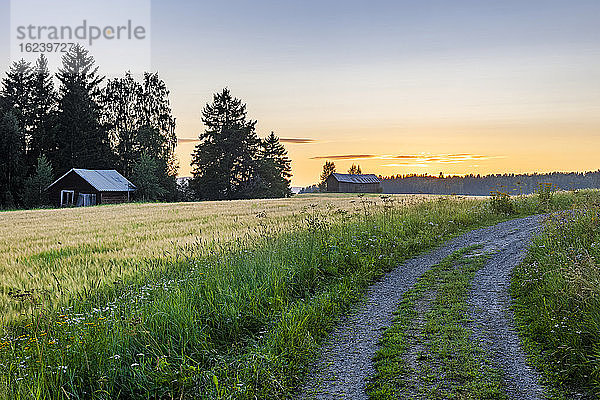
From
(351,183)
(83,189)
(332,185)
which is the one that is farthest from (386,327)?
(332,185)

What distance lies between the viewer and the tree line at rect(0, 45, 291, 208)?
2419 inches

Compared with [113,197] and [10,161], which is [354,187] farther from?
[10,161]

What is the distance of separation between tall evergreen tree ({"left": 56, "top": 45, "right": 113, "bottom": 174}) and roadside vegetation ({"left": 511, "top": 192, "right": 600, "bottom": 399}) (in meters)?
69.6

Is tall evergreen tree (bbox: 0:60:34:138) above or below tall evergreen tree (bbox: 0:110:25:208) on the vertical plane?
above

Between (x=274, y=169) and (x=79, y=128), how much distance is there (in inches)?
1264

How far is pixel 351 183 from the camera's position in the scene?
114812mm

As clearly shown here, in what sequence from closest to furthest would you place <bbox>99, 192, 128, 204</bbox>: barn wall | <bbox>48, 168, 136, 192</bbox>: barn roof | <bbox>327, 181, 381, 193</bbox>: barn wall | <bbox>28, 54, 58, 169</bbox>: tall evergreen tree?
<bbox>48, 168, 136, 192</bbox>: barn roof < <bbox>99, 192, 128, 204</bbox>: barn wall < <bbox>28, 54, 58, 169</bbox>: tall evergreen tree < <bbox>327, 181, 381, 193</bbox>: barn wall

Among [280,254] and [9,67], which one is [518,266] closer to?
[280,254]

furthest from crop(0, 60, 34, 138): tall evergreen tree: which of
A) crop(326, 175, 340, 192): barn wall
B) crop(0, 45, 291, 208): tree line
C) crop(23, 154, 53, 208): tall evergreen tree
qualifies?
crop(326, 175, 340, 192): barn wall

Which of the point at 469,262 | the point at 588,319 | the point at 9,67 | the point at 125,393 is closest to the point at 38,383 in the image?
the point at 125,393

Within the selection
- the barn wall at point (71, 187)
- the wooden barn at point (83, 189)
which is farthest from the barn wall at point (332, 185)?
the barn wall at point (71, 187)

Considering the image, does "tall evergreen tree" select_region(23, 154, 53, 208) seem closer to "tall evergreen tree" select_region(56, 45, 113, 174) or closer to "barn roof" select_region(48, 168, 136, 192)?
"barn roof" select_region(48, 168, 136, 192)

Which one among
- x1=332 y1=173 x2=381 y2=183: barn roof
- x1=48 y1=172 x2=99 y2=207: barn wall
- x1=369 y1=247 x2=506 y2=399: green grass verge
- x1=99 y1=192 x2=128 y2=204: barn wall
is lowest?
x1=369 y1=247 x2=506 y2=399: green grass verge

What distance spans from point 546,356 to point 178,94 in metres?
74.6
